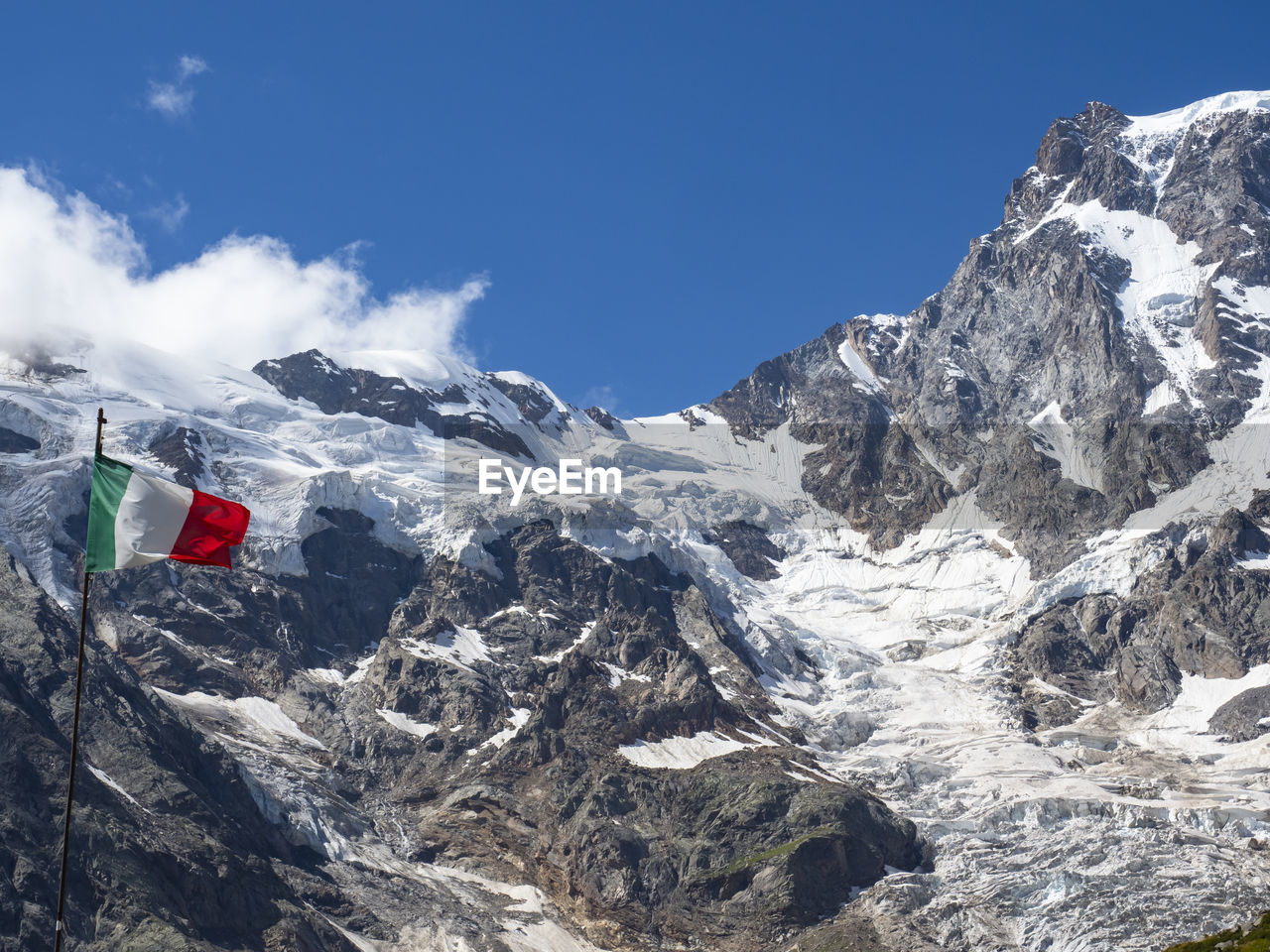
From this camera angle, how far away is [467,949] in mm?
185625

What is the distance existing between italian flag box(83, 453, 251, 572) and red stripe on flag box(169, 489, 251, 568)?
40 millimetres

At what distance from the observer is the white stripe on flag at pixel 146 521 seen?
57.3m

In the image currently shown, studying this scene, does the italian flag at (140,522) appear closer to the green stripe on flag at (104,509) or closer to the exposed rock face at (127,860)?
the green stripe on flag at (104,509)

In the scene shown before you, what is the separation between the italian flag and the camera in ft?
186

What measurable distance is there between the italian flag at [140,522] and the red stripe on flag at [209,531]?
4 cm

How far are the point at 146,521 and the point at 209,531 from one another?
2692mm

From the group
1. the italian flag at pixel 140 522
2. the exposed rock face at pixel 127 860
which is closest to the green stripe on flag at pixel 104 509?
the italian flag at pixel 140 522

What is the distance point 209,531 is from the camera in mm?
59469

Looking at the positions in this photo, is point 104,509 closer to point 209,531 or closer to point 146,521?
point 146,521

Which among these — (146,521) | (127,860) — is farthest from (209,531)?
(127,860)

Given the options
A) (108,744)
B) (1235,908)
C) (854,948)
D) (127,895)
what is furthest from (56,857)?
(1235,908)

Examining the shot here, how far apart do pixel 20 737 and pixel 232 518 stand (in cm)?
14177

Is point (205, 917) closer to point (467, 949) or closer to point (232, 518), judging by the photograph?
point (467, 949)

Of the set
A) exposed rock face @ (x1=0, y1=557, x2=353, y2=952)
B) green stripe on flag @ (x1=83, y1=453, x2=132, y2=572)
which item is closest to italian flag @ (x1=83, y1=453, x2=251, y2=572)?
green stripe on flag @ (x1=83, y1=453, x2=132, y2=572)
